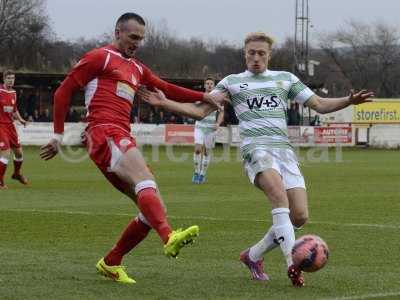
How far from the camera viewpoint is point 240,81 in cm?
975

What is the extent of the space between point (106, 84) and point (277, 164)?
175 centimetres

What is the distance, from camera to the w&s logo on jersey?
9.62 m

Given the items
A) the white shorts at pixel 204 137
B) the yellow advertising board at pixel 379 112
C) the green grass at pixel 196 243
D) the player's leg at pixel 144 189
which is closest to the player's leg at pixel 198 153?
the white shorts at pixel 204 137

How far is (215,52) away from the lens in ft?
319

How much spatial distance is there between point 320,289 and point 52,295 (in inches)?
90.3

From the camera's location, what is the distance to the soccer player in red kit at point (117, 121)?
900cm

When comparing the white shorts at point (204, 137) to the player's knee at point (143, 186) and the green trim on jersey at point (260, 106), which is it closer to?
the green trim on jersey at point (260, 106)

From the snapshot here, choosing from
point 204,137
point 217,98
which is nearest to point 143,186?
point 217,98

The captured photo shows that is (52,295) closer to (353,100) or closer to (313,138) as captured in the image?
(353,100)

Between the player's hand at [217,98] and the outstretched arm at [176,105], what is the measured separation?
49 mm

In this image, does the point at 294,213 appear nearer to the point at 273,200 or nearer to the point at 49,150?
the point at 273,200

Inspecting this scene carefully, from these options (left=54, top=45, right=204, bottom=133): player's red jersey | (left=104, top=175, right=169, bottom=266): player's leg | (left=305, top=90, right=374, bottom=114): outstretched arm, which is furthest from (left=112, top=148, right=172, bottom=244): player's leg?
(left=305, top=90, right=374, bottom=114): outstretched arm

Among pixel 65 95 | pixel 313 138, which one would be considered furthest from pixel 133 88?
pixel 313 138

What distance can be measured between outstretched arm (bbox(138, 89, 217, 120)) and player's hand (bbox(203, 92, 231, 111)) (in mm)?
49
